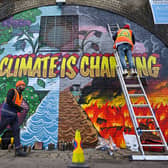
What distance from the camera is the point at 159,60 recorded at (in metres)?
6.18

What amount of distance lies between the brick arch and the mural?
0.27 m

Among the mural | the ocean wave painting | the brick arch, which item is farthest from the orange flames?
the brick arch

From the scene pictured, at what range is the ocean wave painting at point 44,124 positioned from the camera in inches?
201

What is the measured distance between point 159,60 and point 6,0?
7.39 metres

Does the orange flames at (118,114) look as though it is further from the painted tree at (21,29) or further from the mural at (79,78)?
the painted tree at (21,29)

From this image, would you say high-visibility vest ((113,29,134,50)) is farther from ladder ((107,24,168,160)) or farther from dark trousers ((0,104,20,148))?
dark trousers ((0,104,20,148))

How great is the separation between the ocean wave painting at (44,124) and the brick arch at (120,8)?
4.44 meters

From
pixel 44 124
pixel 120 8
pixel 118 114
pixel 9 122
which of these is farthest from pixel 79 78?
pixel 120 8

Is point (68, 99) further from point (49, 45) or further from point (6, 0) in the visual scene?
point (6, 0)

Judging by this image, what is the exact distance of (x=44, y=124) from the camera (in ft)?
17.3

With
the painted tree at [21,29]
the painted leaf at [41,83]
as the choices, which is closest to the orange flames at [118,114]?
the painted leaf at [41,83]

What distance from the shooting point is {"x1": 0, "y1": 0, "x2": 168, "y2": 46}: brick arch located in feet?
22.8

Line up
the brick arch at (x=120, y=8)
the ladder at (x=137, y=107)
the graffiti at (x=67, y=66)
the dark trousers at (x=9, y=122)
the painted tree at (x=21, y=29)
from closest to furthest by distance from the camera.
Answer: the ladder at (x=137, y=107), the dark trousers at (x=9, y=122), the graffiti at (x=67, y=66), the painted tree at (x=21, y=29), the brick arch at (x=120, y=8)

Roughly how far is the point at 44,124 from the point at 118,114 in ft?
8.12
